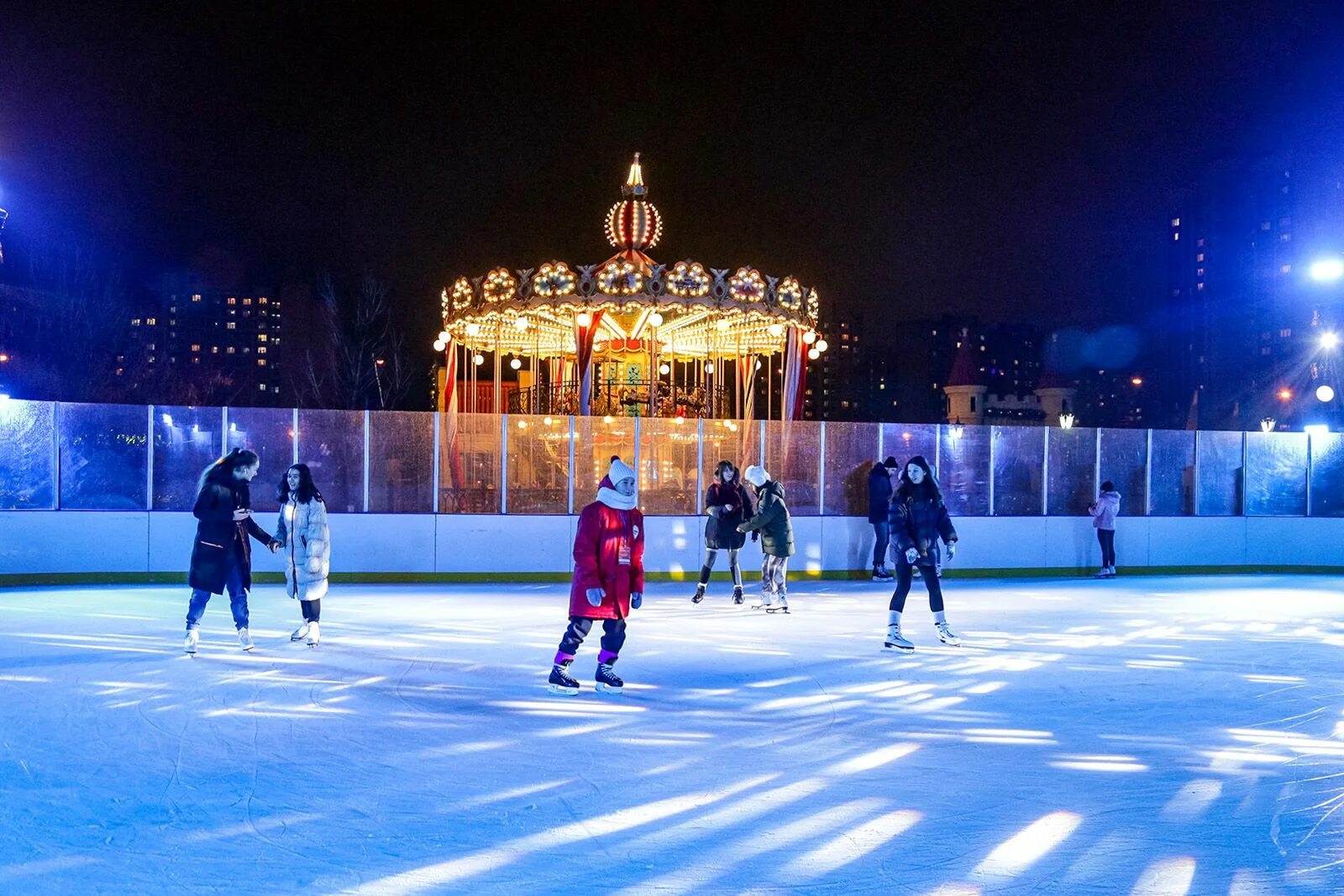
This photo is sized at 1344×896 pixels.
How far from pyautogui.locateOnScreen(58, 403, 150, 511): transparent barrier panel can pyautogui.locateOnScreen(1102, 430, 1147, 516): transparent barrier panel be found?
14.8 m

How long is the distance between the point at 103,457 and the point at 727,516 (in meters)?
8.53

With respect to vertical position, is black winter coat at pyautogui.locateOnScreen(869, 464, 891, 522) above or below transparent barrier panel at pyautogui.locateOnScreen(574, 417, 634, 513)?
below

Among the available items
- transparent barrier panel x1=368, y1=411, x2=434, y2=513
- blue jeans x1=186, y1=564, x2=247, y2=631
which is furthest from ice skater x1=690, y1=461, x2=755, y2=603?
blue jeans x1=186, y1=564, x2=247, y2=631

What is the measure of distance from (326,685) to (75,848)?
3.45 metres

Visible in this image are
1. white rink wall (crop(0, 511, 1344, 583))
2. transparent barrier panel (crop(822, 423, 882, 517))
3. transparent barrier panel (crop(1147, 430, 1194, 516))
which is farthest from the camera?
transparent barrier panel (crop(1147, 430, 1194, 516))

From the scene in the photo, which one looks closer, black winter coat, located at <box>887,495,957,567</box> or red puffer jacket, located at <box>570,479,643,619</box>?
red puffer jacket, located at <box>570,479,643,619</box>

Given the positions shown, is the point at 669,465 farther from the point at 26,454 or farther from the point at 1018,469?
the point at 26,454

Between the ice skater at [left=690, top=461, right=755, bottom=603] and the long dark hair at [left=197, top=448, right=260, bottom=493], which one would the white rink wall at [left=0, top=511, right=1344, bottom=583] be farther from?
the long dark hair at [left=197, top=448, right=260, bottom=493]

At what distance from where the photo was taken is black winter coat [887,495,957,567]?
9.33m

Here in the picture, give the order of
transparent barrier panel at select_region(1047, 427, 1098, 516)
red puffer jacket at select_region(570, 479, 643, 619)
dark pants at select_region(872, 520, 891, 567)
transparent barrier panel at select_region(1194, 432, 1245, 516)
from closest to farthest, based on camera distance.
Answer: red puffer jacket at select_region(570, 479, 643, 619) < dark pants at select_region(872, 520, 891, 567) < transparent barrier panel at select_region(1047, 427, 1098, 516) < transparent barrier panel at select_region(1194, 432, 1245, 516)

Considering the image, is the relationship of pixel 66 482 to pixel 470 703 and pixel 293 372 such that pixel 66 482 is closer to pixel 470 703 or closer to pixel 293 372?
pixel 470 703

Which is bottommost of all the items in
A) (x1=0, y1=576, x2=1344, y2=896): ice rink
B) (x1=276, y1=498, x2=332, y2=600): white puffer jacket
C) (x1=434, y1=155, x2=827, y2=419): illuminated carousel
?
(x1=0, y1=576, x2=1344, y2=896): ice rink

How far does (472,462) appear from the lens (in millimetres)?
16453

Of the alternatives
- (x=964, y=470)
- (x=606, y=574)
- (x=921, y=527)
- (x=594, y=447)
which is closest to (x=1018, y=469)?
(x=964, y=470)
